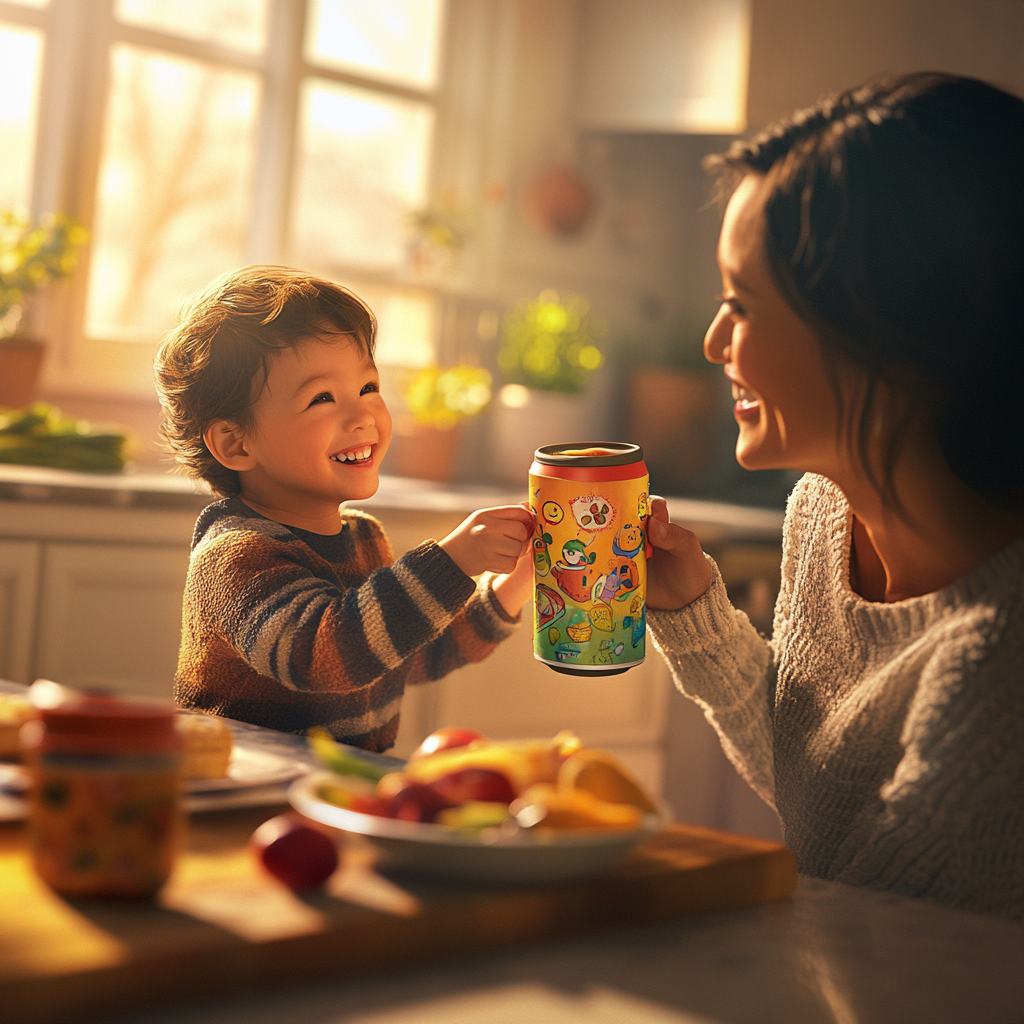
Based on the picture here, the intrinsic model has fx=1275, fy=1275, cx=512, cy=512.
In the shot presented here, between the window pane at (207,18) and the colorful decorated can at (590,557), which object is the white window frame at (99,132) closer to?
the window pane at (207,18)

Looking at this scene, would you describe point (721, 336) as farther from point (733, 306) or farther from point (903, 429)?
point (903, 429)

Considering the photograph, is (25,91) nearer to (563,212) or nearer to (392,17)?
(392,17)

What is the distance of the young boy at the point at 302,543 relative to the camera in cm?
113

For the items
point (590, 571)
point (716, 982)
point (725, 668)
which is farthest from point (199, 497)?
point (716, 982)

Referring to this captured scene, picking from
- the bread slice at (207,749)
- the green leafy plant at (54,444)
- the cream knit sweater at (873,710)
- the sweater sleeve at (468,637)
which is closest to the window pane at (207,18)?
the green leafy plant at (54,444)

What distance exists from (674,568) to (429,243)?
2.46m

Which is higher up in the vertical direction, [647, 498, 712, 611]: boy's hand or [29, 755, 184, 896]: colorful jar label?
[647, 498, 712, 611]: boy's hand

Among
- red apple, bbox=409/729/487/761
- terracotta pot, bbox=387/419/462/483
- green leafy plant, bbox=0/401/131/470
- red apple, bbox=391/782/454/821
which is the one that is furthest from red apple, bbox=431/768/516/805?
terracotta pot, bbox=387/419/462/483

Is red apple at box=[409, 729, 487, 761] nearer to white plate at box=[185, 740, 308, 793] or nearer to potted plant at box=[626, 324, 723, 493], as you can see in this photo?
white plate at box=[185, 740, 308, 793]

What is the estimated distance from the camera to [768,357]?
96cm

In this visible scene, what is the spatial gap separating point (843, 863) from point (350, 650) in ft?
1.45

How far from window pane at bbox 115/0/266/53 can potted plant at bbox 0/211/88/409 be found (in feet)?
1.92

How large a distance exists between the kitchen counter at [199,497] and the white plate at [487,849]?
1199mm

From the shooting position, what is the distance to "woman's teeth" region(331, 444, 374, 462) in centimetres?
133
